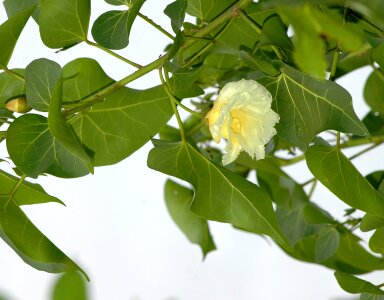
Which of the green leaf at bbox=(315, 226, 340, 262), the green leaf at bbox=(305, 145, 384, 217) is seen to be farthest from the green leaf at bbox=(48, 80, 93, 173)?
the green leaf at bbox=(315, 226, 340, 262)

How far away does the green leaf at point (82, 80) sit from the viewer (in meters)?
0.48

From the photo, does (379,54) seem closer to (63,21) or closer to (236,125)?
(236,125)

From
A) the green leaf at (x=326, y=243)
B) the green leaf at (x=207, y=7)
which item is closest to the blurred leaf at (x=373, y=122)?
the green leaf at (x=326, y=243)

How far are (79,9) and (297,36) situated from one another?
29cm

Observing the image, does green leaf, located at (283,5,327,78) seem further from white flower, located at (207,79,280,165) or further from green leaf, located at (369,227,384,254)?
green leaf, located at (369,227,384,254)

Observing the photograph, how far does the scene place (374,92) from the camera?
649 millimetres

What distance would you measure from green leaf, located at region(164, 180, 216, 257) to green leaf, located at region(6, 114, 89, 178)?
230 millimetres

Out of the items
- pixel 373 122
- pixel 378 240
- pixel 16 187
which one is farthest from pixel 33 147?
pixel 373 122

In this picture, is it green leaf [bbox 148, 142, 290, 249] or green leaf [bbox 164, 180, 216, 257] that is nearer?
green leaf [bbox 148, 142, 290, 249]

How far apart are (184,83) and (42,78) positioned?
85 millimetres

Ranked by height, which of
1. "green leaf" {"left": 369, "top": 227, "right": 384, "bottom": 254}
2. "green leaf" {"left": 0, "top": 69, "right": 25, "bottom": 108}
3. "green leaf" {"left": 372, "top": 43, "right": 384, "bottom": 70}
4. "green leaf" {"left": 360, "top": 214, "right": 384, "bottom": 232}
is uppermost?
"green leaf" {"left": 0, "top": 69, "right": 25, "bottom": 108}

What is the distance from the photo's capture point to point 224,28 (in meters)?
0.45

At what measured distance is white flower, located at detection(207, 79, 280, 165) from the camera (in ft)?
1.29

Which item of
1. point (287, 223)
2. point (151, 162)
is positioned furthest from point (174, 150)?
point (287, 223)
